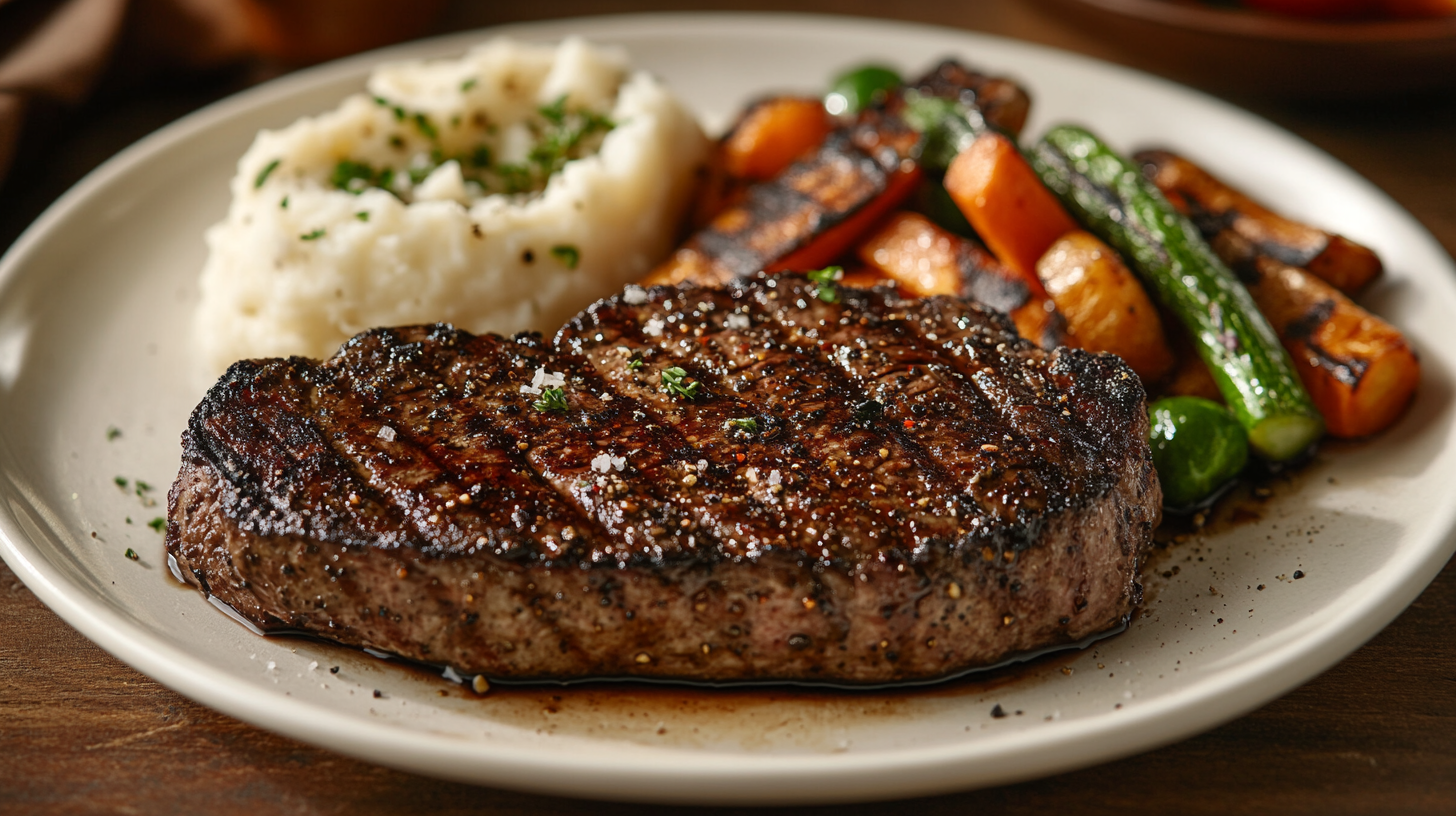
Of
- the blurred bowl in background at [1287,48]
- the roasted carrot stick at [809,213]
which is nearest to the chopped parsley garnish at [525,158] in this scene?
the roasted carrot stick at [809,213]

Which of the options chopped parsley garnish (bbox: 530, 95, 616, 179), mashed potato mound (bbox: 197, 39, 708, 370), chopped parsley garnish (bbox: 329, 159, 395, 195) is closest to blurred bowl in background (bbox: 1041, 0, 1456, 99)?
mashed potato mound (bbox: 197, 39, 708, 370)

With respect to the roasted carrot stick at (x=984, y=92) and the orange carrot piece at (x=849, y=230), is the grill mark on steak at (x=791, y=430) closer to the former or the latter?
the orange carrot piece at (x=849, y=230)

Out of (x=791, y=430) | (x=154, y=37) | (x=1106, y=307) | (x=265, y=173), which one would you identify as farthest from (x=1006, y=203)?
(x=154, y=37)

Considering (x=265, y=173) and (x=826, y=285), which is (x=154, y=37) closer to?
(x=265, y=173)

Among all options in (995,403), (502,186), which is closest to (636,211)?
(502,186)

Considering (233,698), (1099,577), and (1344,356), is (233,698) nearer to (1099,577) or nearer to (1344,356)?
(1099,577)
